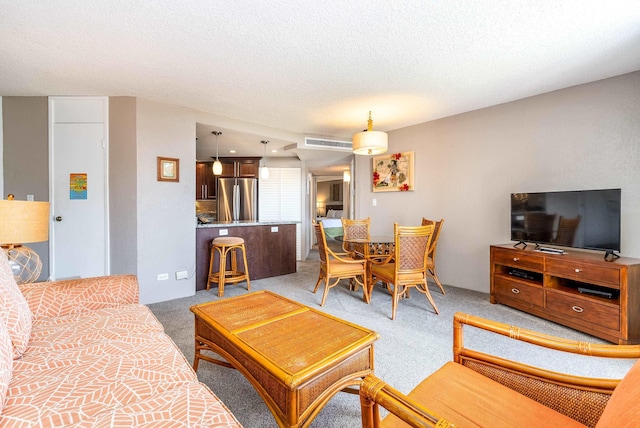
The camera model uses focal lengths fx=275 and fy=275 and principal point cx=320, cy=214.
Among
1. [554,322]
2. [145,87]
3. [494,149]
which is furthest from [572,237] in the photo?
[145,87]

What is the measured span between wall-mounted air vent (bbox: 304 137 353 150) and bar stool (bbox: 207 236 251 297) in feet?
7.07

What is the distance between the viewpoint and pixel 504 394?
3.28 feet

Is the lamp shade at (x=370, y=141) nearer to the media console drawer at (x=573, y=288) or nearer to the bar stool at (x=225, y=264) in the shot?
the media console drawer at (x=573, y=288)

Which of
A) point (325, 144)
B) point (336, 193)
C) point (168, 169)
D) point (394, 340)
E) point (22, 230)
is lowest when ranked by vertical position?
point (394, 340)

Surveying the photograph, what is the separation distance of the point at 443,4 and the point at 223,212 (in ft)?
17.0

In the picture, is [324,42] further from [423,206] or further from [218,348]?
[423,206]

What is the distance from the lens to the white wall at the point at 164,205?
124 inches

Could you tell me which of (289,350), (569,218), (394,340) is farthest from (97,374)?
(569,218)

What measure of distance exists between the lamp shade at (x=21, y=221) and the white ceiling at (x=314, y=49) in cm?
123

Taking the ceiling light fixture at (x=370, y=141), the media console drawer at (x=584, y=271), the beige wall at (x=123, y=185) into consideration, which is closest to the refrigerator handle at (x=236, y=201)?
the beige wall at (x=123, y=185)

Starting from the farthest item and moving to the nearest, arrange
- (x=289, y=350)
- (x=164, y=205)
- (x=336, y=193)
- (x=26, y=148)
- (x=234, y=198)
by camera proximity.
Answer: (x=336, y=193) → (x=234, y=198) → (x=164, y=205) → (x=26, y=148) → (x=289, y=350)

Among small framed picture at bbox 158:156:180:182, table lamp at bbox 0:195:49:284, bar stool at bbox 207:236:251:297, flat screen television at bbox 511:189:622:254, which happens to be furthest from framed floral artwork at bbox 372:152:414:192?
table lamp at bbox 0:195:49:284

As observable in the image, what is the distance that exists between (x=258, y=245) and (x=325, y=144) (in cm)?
213

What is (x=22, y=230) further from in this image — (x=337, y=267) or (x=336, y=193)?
(x=336, y=193)
